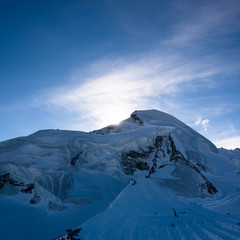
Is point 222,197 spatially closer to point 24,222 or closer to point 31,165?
point 24,222

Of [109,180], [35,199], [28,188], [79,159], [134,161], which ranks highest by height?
[79,159]

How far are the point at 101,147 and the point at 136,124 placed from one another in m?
11.0

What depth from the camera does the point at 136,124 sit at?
138 feet

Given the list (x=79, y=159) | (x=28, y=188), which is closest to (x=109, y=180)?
(x=79, y=159)

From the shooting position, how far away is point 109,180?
31156 mm

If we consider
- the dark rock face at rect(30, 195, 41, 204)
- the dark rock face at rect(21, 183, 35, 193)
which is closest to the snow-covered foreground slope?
the dark rock face at rect(21, 183, 35, 193)

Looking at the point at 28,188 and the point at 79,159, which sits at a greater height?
the point at 79,159

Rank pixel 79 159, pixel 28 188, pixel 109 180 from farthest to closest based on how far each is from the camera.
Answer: pixel 79 159 < pixel 109 180 < pixel 28 188

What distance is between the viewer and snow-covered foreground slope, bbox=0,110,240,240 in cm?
1634

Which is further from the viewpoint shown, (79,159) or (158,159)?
(79,159)

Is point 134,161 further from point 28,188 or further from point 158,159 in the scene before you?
point 28,188

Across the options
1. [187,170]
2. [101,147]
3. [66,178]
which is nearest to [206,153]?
[187,170]

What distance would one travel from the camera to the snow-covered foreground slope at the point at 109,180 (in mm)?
16344

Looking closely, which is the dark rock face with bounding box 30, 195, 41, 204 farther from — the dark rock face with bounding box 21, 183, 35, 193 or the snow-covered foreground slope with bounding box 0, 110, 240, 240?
the dark rock face with bounding box 21, 183, 35, 193
